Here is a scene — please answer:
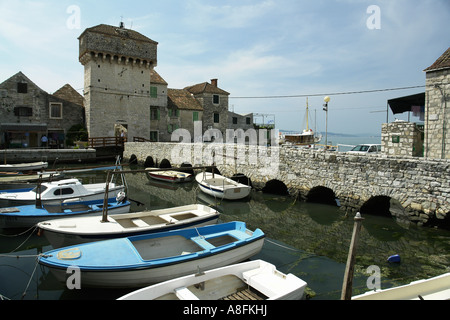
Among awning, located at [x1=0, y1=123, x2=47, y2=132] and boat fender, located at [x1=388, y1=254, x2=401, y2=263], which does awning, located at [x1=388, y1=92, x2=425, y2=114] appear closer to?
boat fender, located at [x1=388, y1=254, x2=401, y2=263]

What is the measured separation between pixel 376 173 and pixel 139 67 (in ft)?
97.3

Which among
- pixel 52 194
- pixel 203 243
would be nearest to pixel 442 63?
pixel 203 243

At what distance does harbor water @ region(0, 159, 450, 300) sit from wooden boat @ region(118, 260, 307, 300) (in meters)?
1.28

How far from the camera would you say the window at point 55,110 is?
1308 inches

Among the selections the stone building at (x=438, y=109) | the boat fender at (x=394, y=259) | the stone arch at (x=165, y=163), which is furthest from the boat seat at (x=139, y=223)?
the stone arch at (x=165, y=163)

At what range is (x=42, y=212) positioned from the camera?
1014cm

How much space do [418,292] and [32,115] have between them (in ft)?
120

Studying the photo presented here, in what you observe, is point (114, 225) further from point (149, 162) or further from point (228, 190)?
point (149, 162)

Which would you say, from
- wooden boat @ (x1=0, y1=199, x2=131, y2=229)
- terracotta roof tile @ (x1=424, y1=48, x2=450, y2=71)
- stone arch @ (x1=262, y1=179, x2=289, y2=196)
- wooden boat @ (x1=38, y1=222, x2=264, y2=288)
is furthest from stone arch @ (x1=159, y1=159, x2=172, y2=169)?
terracotta roof tile @ (x1=424, y1=48, x2=450, y2=71)

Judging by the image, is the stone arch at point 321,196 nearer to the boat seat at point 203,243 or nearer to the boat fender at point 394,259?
the boat fender at point 394,259

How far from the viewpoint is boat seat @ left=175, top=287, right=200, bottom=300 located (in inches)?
195

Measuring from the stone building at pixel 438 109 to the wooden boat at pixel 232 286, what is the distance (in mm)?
13250

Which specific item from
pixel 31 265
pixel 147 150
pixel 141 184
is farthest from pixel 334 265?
pixel 147 150

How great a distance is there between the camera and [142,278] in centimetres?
631
